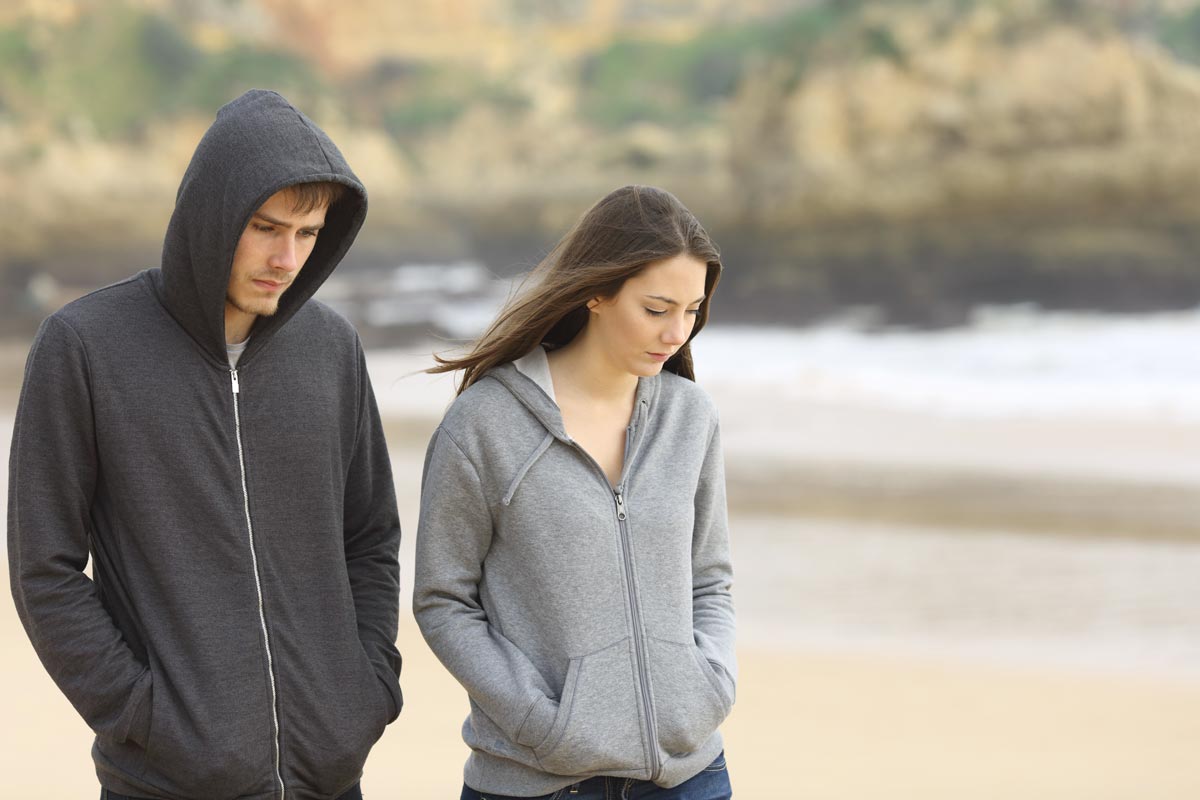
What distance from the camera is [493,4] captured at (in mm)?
16234

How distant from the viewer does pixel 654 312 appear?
1933 mm

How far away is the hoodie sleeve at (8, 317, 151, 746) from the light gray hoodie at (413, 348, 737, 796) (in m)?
0.40

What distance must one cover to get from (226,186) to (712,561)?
0.84 meters

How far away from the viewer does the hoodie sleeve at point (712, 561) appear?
201cm

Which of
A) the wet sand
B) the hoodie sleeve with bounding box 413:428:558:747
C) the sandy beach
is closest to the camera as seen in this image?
the hoodie sleeve with bounding box 413:428:558:747

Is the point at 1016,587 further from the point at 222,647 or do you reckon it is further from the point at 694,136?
the point at 694,136

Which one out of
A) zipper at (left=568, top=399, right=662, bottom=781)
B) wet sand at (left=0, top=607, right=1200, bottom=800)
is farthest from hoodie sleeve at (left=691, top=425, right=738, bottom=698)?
wet sand at (left=0, top=607, right=1200, bottom=800)

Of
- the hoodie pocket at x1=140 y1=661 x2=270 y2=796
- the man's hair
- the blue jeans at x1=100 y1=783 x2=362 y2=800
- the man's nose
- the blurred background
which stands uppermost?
the blurred background

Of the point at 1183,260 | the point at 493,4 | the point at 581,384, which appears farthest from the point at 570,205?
the point at 581,384

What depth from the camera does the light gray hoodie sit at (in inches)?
72.6

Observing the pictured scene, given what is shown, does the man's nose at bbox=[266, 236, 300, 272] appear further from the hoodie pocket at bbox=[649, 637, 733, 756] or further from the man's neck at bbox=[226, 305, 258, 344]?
the hoodie pocket at bbox=[649, 637, 733, 756]

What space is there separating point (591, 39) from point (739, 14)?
5.52 ft

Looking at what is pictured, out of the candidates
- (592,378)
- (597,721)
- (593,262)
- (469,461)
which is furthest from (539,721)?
(593,262)

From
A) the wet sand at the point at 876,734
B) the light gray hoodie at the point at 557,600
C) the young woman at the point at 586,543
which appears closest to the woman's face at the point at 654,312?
the young woman at the point at 586,543
